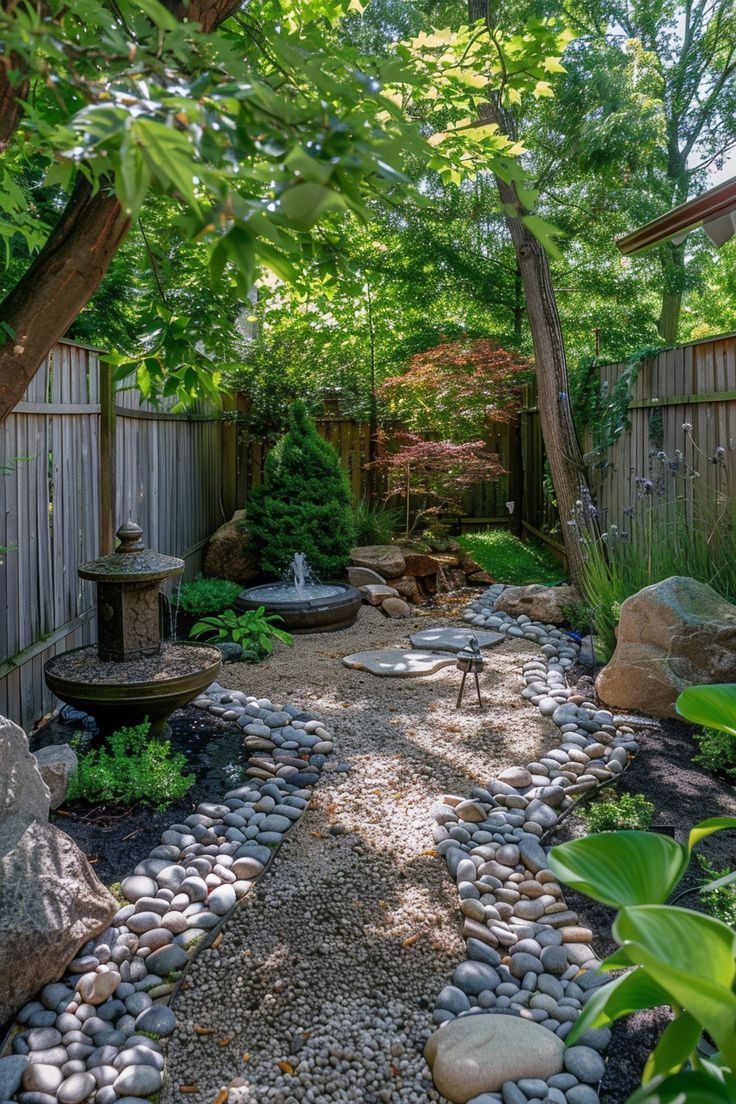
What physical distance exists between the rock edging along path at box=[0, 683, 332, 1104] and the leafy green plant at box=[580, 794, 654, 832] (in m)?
1.08

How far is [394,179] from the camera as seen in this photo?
0.95 m

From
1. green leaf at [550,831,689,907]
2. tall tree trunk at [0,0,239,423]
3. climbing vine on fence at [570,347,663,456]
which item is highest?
climbing vine on fence at [570,347,663,456]

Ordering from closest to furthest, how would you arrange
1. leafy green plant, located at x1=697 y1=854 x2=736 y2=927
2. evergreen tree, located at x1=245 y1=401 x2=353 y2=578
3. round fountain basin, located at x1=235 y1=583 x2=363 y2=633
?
leafy green plant, located at x1=697 y1=854 x2=736 y2=927 → round fountain basin, located at x1=235 y1=583 x2=363 y2=633 → evergreen tree, located at x1=245 y1=401 x2=353 y2=578

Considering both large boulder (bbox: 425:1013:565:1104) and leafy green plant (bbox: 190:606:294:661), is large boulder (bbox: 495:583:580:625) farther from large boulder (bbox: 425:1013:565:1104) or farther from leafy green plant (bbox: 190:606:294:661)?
large boulder (bbox: 425:1013:565:1104)

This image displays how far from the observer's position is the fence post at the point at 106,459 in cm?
456

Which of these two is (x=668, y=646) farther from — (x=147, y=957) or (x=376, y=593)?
(x=376, y=593)

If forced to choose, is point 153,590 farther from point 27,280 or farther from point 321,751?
point 27,280

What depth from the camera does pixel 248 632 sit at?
17.7ft

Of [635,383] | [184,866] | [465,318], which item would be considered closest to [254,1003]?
[184,866]

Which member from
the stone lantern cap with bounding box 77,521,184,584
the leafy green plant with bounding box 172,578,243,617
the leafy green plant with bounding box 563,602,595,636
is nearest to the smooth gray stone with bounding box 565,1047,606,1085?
the stone lantern cap with bounding box 77,521,184,584

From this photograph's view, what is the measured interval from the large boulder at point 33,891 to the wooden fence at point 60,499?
113cm

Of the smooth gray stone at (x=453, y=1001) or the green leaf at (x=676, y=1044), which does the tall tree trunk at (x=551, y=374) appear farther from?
the green leaf at (x=676, y=1044)

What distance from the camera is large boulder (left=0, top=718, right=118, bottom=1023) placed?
1977mm

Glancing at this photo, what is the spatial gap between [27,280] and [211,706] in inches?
98.0
